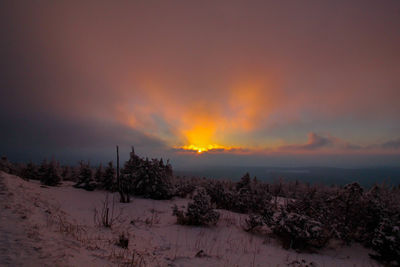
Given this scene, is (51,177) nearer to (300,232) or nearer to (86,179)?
(86,179)

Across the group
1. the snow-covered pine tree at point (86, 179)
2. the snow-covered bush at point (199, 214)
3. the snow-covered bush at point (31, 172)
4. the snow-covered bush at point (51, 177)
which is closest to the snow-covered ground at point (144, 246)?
the snow-covered bush at point (199, 214)

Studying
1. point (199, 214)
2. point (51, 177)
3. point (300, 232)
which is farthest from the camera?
point (51, 177)

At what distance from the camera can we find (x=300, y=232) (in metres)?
6.16

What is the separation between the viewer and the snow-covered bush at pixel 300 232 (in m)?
6.09

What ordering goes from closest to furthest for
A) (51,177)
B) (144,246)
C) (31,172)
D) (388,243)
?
1. (144,246)
2. (388,243)
3. (51,177)
4. (31,172)

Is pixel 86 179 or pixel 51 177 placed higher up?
pixel 51 177

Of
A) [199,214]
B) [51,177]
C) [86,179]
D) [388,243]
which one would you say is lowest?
[388,243]

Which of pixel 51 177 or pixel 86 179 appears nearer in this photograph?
pixel 86 179

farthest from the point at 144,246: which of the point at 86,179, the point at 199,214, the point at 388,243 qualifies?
the point at 86,179

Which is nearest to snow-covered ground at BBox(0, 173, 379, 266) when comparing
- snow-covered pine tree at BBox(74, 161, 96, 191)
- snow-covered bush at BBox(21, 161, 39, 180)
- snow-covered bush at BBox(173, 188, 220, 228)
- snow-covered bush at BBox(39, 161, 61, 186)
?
snow-covered bush at BBox(173, 188, 220, 228)

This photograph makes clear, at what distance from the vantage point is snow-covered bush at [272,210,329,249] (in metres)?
6.09

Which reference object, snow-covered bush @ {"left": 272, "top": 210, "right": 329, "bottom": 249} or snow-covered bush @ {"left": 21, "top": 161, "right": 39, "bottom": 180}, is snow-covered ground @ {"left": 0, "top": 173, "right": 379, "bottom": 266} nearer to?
snow-covered bush @ {"left": 272, "top": 210, "right": 329, "bottom": 249}

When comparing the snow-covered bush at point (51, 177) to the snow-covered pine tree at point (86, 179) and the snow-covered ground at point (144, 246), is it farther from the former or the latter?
the snow-covered ground at point (144, 246)

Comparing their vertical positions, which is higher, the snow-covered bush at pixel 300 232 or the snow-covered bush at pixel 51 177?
the snow-covered bush at pixel 51 177
